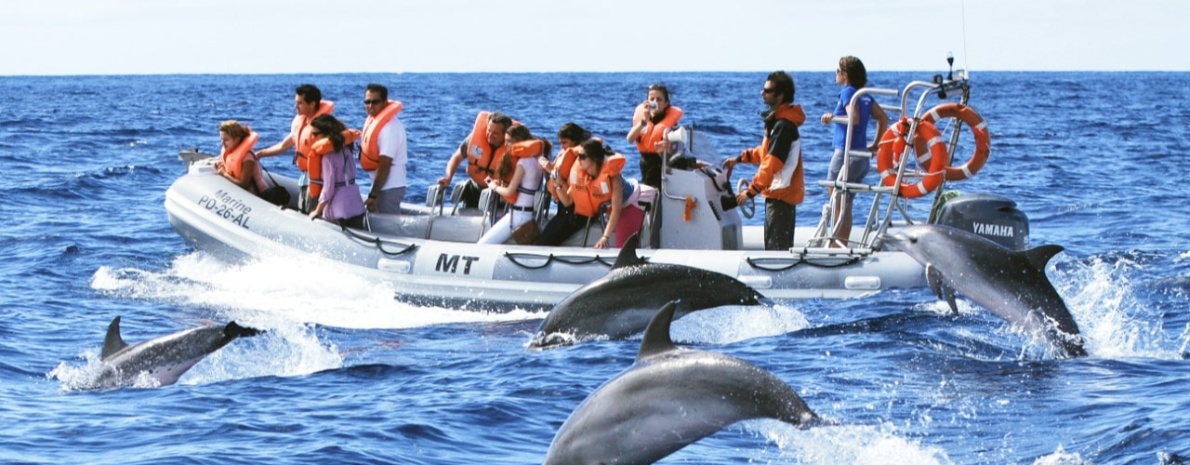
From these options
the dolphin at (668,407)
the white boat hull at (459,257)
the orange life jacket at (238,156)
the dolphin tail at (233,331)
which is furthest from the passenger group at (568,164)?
the dolphin at (668,407)

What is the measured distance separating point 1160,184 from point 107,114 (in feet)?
143

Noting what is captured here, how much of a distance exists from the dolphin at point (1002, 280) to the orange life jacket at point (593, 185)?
348cm

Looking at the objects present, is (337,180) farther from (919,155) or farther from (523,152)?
(919,155)

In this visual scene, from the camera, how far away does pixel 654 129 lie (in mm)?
13758

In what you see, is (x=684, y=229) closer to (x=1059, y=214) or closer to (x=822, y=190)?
(x=1059, y=214)

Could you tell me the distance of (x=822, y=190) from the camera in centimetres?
2536

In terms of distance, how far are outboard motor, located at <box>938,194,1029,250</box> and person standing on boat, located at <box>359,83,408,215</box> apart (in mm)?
5246

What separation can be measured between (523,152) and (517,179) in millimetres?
265

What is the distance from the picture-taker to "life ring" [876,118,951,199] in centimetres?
1264

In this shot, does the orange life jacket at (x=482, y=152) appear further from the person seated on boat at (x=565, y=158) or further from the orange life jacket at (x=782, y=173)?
the orange life jacket at (x=782, y=173)

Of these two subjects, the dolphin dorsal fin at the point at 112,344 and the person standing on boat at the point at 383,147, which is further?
the person standing on boat at the point at 383,147

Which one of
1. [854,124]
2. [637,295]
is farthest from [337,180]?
[637,295]

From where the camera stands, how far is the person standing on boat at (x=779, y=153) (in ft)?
43.3

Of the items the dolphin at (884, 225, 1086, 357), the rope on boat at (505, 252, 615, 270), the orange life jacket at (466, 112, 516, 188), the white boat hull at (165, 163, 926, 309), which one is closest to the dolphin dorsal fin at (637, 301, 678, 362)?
the dolphin at (884, 225, 1086, 357)
